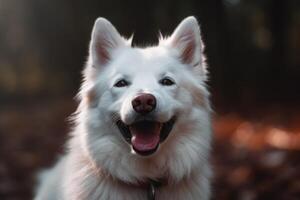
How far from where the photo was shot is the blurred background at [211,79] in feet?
28.4

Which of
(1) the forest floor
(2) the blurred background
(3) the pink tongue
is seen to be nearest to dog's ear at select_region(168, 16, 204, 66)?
(3) the pink tongue

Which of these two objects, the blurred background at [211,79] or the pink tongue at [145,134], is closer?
the pink tongue at [145,134]

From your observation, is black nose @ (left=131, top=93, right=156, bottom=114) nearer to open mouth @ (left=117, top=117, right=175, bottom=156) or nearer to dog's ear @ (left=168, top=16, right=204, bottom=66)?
open mouth @ (left=117, top=117, right=175, bottom=156)

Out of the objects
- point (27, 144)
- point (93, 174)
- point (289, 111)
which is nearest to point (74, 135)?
point (93, 174)

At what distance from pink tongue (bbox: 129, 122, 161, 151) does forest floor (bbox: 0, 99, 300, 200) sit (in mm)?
2206

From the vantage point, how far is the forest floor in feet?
24.7

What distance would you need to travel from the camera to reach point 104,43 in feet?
18.4

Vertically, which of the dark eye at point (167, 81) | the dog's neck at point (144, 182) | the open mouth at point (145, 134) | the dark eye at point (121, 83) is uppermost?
the dark eye at point (121, 83)

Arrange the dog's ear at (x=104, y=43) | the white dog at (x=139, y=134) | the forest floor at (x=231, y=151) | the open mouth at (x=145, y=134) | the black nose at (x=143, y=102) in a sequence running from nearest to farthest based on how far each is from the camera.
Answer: the black nose at (x=143, y=102) → the open mouth at (x=145, y=134) → the white dog at (x=139, y=134) → the dog's ear at (x=104, y=43) → the forest floor at (x=231, y=151)

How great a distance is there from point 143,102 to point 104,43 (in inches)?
43.8

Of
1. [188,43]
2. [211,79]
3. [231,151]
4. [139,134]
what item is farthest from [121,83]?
[211,79]

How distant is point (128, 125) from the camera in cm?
499

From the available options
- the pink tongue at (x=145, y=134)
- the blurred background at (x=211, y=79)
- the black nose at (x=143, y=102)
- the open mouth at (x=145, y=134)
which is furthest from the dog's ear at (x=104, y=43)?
the blurred background at (x=211, y=79)

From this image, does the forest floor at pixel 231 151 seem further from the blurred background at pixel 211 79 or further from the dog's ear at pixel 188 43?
the dog's ear at pixel 188 43
